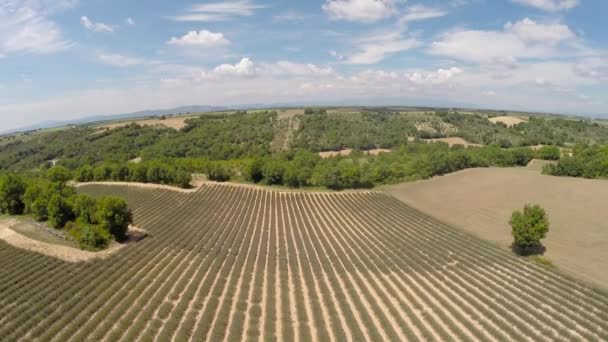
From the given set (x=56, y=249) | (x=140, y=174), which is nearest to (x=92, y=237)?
(x=56, y=249)

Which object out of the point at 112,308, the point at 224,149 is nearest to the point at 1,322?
the point at 112,308

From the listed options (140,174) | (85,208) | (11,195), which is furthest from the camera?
(140,174)

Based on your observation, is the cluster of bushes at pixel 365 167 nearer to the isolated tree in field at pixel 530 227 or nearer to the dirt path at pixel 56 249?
the isolated tree in field at pixel 530 227

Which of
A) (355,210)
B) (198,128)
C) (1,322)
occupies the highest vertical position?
(198,128)

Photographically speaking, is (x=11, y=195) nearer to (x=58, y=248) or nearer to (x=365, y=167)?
(x=58, y=248)

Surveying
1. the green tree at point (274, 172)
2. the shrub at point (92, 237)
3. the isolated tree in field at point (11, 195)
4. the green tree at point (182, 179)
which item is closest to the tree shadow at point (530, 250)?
the shrub at point (92, 237)

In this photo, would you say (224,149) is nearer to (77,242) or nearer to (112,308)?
(77,242)
